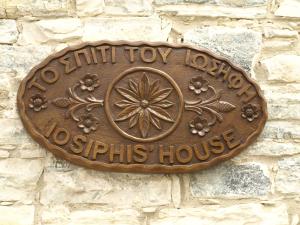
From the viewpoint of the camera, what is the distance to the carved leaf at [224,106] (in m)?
2.13

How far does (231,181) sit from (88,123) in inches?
26.8

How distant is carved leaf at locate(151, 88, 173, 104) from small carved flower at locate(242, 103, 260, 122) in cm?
34

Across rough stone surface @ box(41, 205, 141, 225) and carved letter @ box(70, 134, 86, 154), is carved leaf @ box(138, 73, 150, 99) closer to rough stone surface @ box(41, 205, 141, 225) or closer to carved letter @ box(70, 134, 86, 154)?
carved letter @ box(70, 134, 86, 154)

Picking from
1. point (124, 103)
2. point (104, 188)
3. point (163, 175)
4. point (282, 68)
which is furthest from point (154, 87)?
point (282, 68)

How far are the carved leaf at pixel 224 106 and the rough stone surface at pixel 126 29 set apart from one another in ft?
1.25

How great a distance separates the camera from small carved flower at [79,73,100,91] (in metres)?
2.09

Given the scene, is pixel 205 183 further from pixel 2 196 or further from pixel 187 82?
pixel 2 196

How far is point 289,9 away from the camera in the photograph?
2.24 meters

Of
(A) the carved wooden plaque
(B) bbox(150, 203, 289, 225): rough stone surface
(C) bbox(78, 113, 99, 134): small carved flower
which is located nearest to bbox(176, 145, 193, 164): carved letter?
(A) the carved wooden plaque

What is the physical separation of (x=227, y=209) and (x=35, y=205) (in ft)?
2.74

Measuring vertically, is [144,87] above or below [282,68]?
below

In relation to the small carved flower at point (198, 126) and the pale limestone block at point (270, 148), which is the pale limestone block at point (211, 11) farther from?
the pale limestone block at point (270, 148)

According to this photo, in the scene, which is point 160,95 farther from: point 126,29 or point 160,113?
point 126,29

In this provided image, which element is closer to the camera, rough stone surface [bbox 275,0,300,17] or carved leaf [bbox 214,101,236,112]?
carved leaf [bbox 214,101,236,112]
